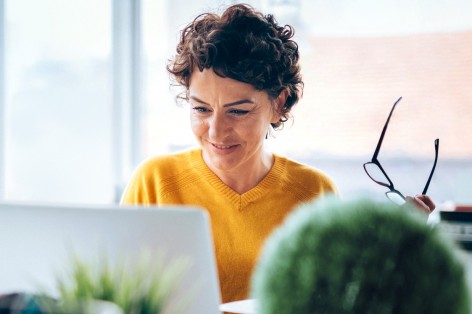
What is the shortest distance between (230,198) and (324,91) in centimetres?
145

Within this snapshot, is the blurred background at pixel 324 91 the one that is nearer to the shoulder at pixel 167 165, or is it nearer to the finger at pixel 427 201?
the shoulder at pixel 167 165

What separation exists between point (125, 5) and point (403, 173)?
1524 mm

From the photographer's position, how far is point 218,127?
1597 millimetres

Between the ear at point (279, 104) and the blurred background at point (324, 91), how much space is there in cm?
93

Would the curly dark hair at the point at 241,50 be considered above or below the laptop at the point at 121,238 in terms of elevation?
above

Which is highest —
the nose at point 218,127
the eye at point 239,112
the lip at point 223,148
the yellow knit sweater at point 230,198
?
the eye at point 239,112

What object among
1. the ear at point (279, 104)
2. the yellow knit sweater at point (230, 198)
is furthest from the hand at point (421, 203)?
the ear at point (279, 104)

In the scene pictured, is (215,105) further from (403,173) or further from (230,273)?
(403,173)

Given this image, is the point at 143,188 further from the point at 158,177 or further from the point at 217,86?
the point at 217,86

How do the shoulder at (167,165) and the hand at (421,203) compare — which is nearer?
the hand at (421,203)

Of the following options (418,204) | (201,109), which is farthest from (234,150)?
(418,204)

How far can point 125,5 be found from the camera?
3.21 metres

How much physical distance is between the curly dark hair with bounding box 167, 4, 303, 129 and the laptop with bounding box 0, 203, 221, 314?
0.80 m

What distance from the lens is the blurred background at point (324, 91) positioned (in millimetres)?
2713
